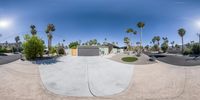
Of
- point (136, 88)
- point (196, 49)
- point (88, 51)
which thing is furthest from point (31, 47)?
point (196, 49)

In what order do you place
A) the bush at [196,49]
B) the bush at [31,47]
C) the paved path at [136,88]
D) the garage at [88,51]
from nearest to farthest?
1. the paved path at [136,88]
2. the bush at [31,47]
3. the garage at [88,51]
4. the bush at [196,49]

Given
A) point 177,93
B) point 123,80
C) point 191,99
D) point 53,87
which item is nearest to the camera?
point 191,99

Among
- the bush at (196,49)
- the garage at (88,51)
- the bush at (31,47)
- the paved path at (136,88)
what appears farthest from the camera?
the bush at (196,49)

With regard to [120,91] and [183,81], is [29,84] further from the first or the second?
[183,81]

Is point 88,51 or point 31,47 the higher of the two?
point 31,47

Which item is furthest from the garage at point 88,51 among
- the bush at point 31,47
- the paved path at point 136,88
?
the paved path at point 136,88

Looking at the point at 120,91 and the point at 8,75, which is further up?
the point at 8,75

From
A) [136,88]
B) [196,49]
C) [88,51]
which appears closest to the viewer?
[136,88]

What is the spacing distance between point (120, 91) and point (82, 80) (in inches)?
153

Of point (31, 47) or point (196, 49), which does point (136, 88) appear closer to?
point (31, 47)

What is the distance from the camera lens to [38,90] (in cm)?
985

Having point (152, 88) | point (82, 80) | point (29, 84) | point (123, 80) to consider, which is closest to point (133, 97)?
point (152, 88)

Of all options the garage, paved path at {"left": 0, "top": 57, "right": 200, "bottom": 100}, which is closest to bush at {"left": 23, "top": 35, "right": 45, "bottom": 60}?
paved path at {"left": 0, "top": 57, "right": 200, "bottom": 100}

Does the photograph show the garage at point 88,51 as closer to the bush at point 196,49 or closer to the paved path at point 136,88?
the paved path at point 136,88
